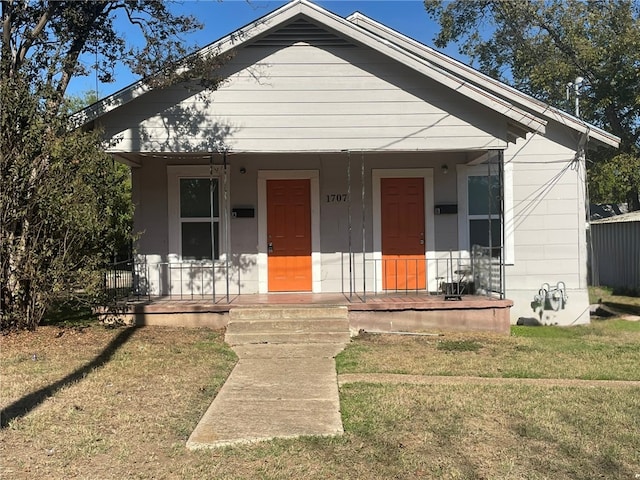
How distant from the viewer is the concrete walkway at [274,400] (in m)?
4.32

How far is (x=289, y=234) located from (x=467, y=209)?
3437mm

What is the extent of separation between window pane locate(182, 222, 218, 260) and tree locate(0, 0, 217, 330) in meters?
2.04

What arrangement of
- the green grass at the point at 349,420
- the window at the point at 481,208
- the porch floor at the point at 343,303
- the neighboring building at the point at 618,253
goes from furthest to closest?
1. the neighboring building at the point at 618,253
2. the window at the point at 481,208
3. the porch floor at the point at 343,303
4. the green grass at the point at 349,420

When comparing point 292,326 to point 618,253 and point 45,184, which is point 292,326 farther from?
point 618,253

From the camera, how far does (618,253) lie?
1920 centimetres

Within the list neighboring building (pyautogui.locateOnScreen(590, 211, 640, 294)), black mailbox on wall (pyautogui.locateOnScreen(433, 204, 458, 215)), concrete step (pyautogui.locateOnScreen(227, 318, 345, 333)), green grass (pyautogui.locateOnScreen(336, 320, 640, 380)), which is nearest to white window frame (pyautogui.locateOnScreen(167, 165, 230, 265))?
concrete step (pyautogui.locateOnScreen(227, 318, 345, 333))

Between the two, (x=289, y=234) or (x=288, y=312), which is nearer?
(x=288, y=312)

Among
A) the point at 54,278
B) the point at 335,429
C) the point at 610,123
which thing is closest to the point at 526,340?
the point at 335,429

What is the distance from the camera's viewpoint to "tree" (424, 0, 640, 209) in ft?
70.9

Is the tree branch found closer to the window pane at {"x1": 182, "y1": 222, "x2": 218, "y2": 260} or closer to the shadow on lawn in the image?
the window pane at {"x1": 182, "y1": 222, "x2": 218, "y2": 260}

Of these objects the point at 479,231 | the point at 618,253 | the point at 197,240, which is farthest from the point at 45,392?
the point at 618,253

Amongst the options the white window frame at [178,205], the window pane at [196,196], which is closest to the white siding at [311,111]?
the white window frame at [178,205]

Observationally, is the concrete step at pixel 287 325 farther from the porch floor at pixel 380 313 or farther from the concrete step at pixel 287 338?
the porch floor at pixel 380 313

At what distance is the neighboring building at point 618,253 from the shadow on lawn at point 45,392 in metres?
15.1
